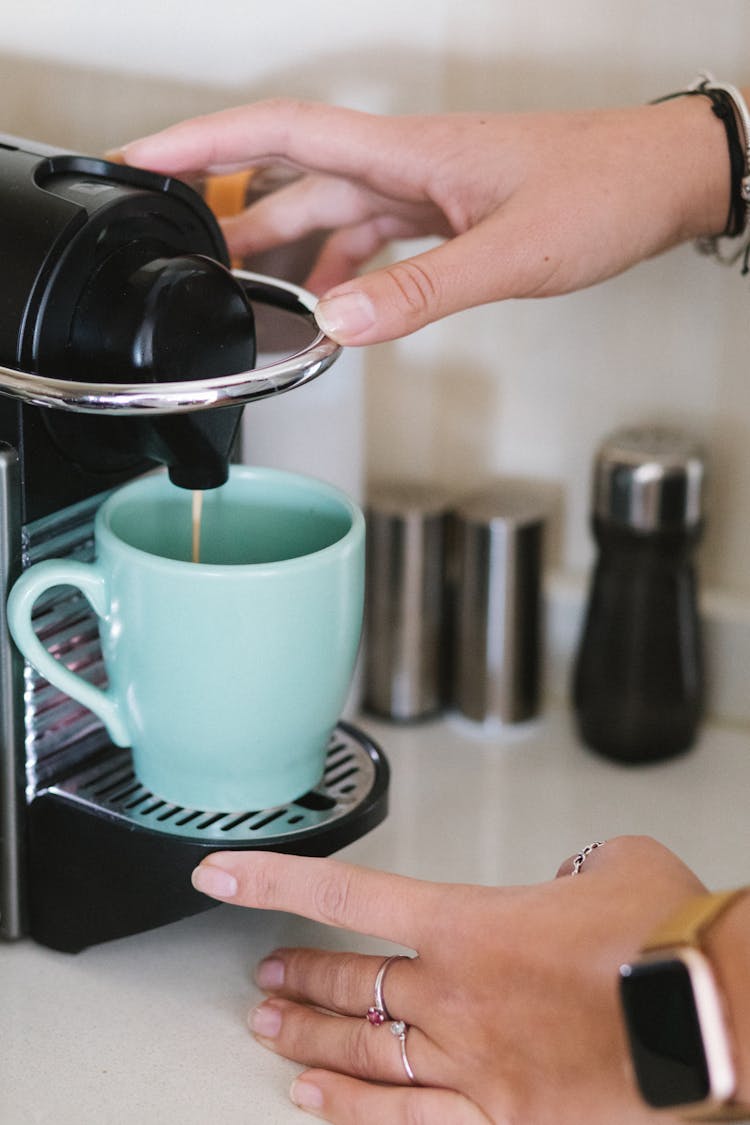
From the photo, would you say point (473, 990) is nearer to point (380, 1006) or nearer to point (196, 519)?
point (380, 1006)

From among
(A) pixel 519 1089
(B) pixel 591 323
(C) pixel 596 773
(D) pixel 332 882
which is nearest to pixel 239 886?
(D) pixel 332 882

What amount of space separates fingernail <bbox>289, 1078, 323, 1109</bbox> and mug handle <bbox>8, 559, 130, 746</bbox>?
180mm

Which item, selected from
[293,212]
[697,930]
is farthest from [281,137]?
[697,930]

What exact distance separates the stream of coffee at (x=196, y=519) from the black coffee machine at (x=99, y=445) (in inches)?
1.4

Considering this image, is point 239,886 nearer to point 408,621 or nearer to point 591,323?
point 408,621

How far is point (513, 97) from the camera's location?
0.94m

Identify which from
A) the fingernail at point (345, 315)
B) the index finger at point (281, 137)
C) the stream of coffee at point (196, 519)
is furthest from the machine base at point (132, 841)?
the index finger at point (281, 137)

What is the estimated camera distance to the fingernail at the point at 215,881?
22.9 inches

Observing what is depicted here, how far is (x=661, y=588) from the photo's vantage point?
0.87 meters

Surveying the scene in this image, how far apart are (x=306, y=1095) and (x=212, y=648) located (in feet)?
0.62

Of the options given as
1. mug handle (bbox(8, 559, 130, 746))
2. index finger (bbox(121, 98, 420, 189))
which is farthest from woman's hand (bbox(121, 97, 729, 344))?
mug handle (bbox(8, 559, 130, 746))

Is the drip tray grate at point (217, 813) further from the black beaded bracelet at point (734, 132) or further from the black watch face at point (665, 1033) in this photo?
the black beaded bracelet at point (734, 132)

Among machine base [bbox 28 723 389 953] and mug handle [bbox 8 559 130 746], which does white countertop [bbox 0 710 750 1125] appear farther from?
mug handle [bbox 8 559 130 746]

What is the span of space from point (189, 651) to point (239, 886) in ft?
0.34
